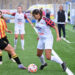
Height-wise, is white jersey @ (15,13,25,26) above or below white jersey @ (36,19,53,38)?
below

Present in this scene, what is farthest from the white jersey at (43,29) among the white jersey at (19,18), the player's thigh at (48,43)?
the white jersey at (19,18)

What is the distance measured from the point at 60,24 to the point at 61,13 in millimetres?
743

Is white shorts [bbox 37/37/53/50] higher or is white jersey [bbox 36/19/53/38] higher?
white jersey [bbox 36/19/53/38]

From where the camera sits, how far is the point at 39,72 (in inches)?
414

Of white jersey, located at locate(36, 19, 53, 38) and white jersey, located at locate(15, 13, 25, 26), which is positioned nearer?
white jersey, located at locate(36, 19, 53, 38)

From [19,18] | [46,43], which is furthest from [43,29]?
[19,18]

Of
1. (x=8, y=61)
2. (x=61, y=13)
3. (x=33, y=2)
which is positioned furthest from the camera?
(x=33, y=2)

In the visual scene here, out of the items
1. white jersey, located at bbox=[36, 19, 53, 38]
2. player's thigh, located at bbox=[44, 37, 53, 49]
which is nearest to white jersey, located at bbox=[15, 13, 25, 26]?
white jersey, located at bbox=[36, 19, 53, 38]

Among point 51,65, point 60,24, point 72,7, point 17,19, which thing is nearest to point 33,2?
point 72,7

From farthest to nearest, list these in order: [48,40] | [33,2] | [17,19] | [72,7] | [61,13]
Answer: [33,2] → [72,7] → [61,13] → [17,19] → [48,40]

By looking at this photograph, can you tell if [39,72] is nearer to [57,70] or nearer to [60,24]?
[57,70]

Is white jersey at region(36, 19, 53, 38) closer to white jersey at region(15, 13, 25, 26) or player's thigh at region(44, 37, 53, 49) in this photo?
player's thigh at region(44, 37, 53, 49)

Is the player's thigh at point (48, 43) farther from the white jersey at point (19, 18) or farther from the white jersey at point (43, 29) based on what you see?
the white jersey at point (19, 18)

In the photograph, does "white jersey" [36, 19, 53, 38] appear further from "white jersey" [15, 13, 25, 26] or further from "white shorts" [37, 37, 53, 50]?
"white jersey" [15, 13, 25, 26]
